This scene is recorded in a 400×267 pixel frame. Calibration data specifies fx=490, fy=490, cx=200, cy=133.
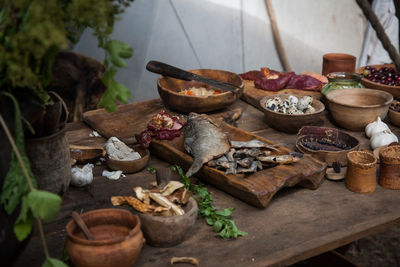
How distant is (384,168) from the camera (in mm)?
2531

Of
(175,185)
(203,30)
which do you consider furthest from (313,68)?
(175,185)

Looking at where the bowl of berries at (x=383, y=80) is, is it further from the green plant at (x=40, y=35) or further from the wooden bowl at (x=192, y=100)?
the green plant at (x=40, y=35)

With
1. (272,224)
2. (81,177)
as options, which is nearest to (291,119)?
(272,224)

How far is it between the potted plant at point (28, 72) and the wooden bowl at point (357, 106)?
6.22ft

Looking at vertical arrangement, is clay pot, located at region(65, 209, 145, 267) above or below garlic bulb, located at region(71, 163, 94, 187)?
above

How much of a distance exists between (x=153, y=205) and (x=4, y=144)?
0.71 metres

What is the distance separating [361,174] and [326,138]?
1.73 feet

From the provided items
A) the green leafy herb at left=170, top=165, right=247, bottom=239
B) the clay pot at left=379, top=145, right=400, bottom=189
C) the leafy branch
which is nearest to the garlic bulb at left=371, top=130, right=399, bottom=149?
the clay pot at left=379, top=145, right=400, bottom=189

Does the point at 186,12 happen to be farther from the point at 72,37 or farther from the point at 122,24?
the point at 72,37

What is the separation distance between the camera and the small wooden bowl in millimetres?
2730

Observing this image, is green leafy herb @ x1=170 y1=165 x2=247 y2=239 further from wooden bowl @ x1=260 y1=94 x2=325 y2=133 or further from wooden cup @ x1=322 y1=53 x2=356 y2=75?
wooden cup @ x1=322 y1=53 x2=356 y2=75

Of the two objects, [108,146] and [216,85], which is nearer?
[108,146]

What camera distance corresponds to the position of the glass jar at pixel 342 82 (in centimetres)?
346

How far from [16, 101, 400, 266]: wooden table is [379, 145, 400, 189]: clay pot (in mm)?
45
